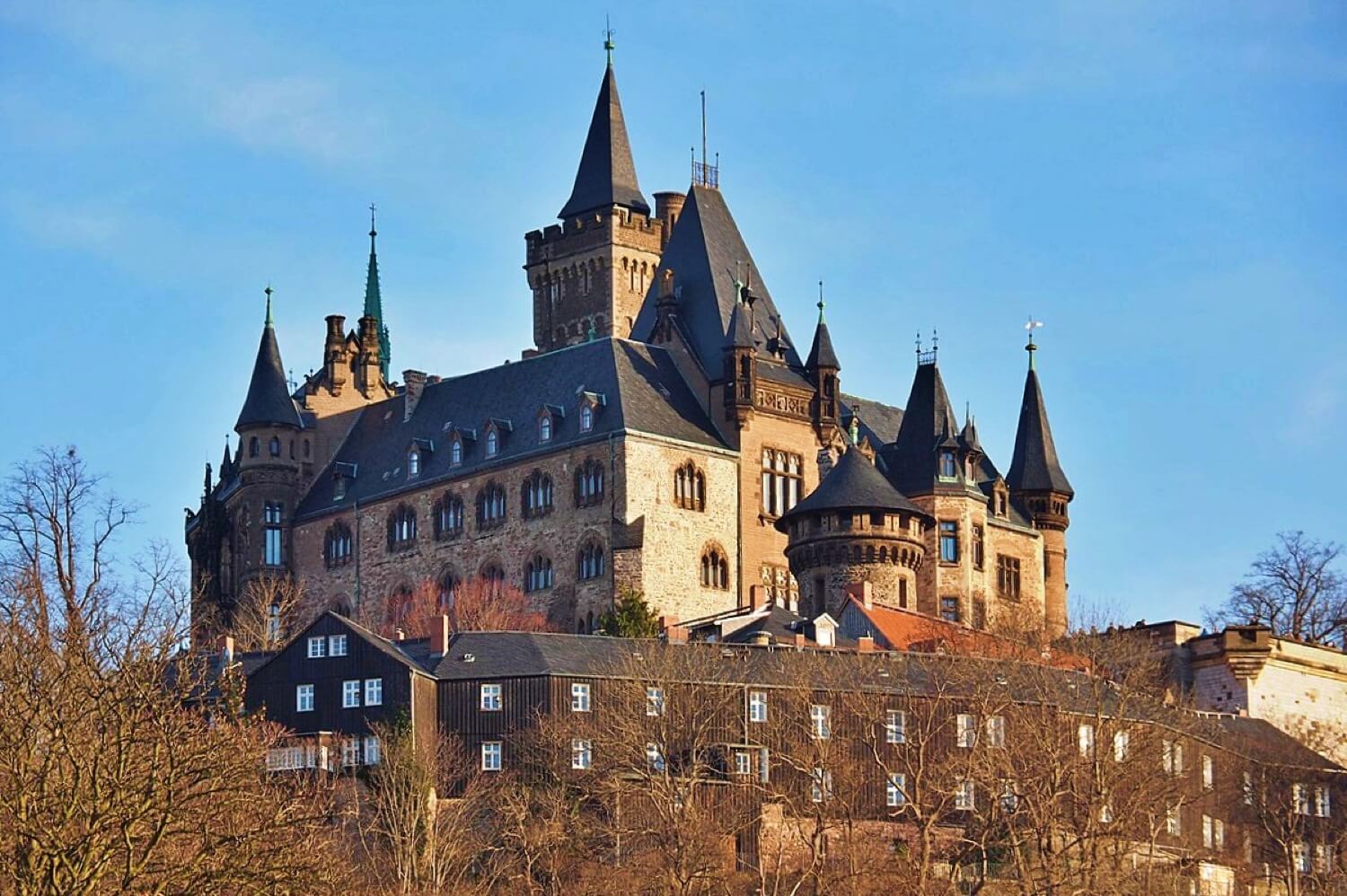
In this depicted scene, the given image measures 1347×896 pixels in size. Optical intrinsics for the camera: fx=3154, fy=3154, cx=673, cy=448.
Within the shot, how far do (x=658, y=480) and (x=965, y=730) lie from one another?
25.2 m

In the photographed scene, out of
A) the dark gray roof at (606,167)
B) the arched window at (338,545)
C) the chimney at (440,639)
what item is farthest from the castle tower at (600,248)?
the chimney at (440,639)

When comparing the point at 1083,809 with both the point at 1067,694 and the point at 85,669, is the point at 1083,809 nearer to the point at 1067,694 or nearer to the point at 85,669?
the point at 1067,694

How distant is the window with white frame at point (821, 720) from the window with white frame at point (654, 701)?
14.1 ft

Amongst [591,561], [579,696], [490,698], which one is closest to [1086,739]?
[579,696]

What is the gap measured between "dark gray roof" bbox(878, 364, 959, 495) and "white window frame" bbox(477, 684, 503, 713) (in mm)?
32998

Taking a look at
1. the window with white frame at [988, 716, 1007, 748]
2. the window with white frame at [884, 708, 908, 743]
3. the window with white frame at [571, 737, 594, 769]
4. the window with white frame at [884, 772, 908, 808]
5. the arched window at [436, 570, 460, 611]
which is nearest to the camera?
the window with white frame at [571, 737, 594, 769]

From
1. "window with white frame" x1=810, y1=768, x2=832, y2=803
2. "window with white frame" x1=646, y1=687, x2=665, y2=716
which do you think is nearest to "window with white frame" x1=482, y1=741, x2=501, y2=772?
"window with white frame" x1=646, y1=687, x2=665, y2=716

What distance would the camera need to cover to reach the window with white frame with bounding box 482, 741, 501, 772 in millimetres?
86500

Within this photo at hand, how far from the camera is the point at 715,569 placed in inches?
4427

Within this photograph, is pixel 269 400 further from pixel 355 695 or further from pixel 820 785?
pixel 820 785

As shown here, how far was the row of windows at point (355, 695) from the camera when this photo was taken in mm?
87938

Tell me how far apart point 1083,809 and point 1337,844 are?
1653 centimetres

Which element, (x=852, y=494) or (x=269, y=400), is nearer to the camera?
(x=852, y=494)

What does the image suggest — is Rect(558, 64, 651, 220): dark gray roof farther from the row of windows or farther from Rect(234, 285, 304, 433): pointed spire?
the row of windows
